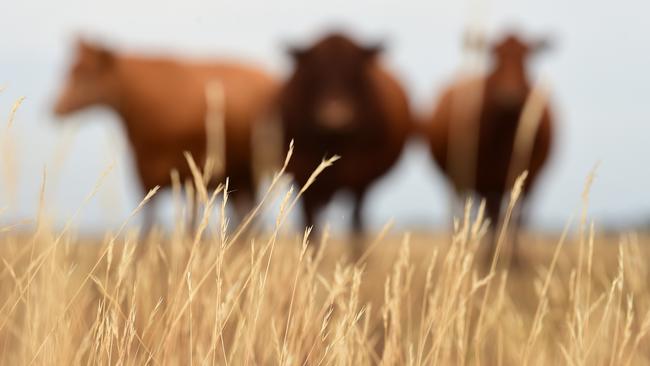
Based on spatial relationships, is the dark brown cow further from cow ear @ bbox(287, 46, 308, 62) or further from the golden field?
the golden field

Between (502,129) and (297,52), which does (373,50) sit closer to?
(297,52)

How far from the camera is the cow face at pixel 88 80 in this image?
7.47 meters

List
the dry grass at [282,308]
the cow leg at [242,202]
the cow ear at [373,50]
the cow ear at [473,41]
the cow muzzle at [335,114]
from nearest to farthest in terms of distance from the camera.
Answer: the dry grass at [282,308] → the cow ear at [473,41] → the cow muzzle at [335,114] → the cow ear at [373,50] → the cow leg at [242,202]

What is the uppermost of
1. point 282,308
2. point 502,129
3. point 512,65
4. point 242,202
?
point 282,308

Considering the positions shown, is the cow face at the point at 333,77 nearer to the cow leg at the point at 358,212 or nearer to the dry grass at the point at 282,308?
the cow leg at the point at 358,212

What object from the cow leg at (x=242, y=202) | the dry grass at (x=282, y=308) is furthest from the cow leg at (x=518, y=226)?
the cow leg at (x=242, y=202)

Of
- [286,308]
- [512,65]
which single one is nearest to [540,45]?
[512,65]

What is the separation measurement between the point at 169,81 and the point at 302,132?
174 centimetres

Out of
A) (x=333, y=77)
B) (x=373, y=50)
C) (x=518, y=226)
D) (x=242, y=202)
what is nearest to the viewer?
(x=333, y=77)

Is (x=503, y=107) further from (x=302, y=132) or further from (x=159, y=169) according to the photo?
(x=159, y=169)

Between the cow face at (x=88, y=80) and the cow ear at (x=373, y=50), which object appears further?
the cow face at (x=88, y=80)

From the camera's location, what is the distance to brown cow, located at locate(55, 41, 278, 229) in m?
7.37

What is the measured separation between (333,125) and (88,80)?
2.49m

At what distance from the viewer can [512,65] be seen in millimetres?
7180
